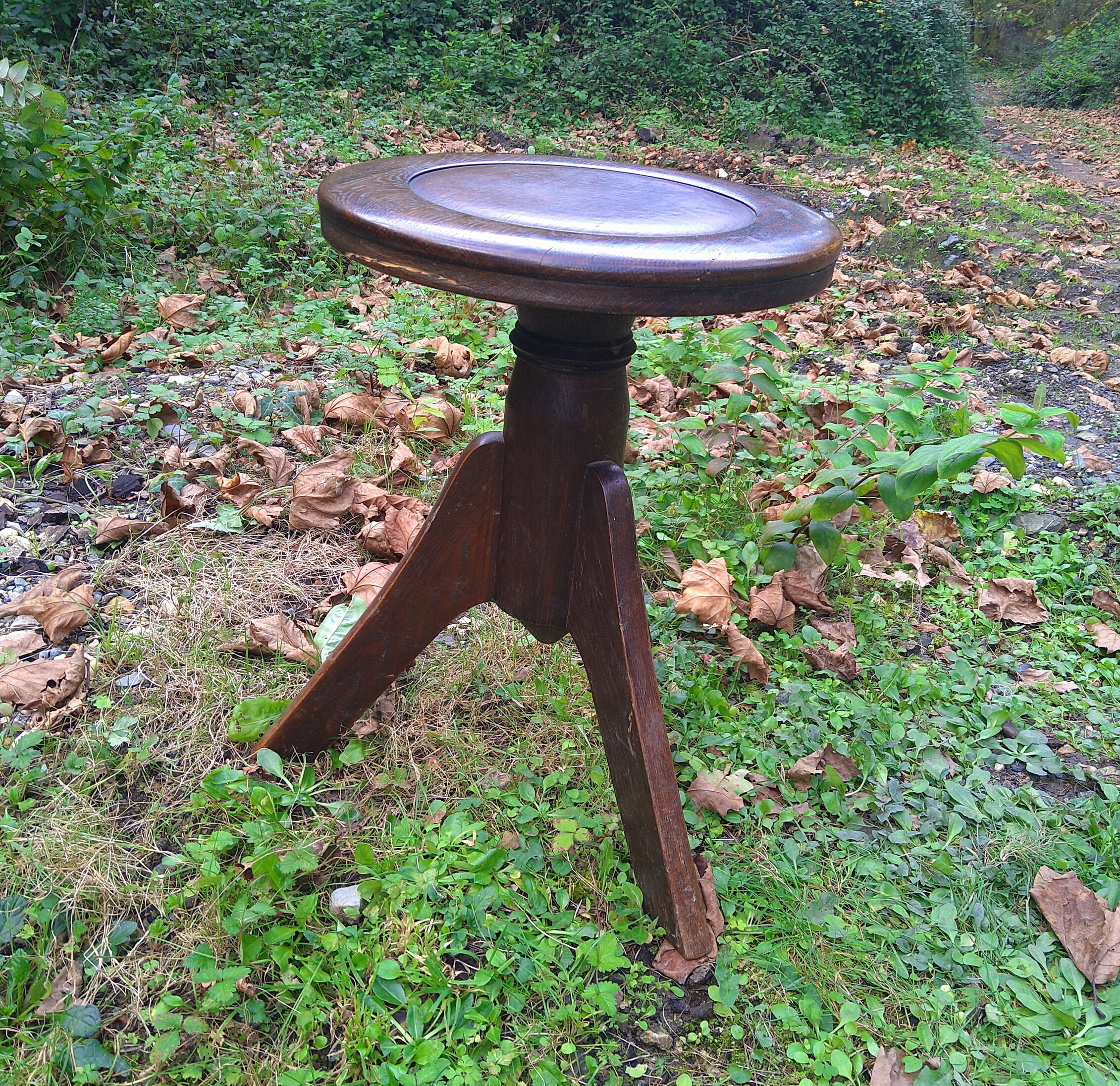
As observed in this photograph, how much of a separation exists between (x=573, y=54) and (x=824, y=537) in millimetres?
6745

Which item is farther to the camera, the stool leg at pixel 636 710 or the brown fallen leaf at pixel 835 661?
the brown fallen leaf at pixel 835 661

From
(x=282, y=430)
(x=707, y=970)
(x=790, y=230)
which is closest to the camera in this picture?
(x=790, y=230)

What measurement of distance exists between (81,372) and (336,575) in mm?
1217

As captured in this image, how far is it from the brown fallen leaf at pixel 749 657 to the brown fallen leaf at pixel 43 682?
125 cm

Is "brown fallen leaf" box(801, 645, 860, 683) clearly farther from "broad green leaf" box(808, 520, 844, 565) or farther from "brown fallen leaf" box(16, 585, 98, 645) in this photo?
"brown fallen leaf" box(16, 585, 98, 645)

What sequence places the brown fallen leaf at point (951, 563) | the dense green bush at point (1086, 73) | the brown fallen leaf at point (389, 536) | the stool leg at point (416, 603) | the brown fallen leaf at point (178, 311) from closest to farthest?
1. the stool leg at point (416, 603)
2. the brown fallen leaf at point (389, 536)
3. the brown fallen leaf at point (951, 563)
4. the brown fallen leaf at point (178, 311)
5. the dense green bush at point (1086, 73)

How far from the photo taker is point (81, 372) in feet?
8.25

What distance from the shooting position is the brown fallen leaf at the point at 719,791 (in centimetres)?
147

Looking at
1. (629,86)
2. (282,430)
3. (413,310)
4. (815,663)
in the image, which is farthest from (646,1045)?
(629,86)

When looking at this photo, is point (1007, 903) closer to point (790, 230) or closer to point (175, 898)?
point (790, 230)

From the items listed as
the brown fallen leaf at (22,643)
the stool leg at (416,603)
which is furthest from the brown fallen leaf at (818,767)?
the brown fallen leaf at (22,643)

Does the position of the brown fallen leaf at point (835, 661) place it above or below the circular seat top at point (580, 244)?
below

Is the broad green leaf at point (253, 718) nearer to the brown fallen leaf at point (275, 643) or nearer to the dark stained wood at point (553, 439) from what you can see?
the brown fallen leaf at point (275, 643)

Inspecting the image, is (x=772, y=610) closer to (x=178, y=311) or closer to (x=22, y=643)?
(x=22, y=643)
